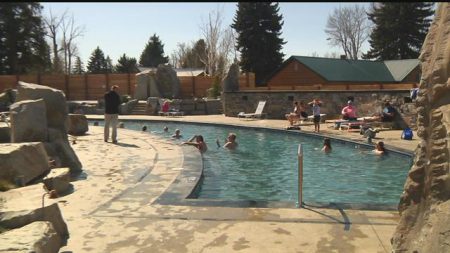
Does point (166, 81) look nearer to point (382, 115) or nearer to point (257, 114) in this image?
point (257, 114)

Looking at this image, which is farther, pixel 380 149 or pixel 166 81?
pixel 166 81

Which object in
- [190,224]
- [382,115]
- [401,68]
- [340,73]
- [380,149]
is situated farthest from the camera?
[401,68]

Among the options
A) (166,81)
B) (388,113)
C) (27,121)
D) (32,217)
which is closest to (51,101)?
(27,121)

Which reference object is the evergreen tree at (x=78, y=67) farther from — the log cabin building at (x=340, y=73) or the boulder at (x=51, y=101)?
the boulder at (x=51, y=101)

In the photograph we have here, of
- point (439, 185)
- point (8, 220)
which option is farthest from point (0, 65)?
point (439, 185)

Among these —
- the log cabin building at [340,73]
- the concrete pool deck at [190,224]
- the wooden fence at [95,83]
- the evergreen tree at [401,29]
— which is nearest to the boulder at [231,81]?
the log cabin building at [340,73]

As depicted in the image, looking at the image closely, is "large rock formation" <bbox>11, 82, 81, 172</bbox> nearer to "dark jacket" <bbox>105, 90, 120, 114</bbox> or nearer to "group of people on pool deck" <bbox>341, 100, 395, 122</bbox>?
"dark jacket" <bbox>105, 90, 120, 114</bbox>

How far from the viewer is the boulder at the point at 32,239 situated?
346 cm

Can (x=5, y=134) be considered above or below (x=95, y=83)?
below

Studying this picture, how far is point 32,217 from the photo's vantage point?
432 centimetres

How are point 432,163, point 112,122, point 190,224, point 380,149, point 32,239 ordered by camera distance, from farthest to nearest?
point 112,122
point 380,149
point 190,224
point 32,239
point 432,163

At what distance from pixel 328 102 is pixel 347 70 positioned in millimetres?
14220

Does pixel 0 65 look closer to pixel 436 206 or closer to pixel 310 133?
pixel 310 133

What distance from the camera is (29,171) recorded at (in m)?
6.82
